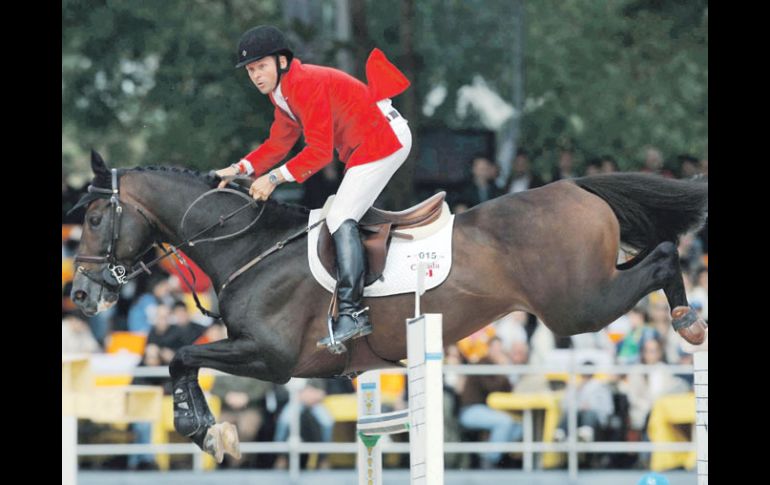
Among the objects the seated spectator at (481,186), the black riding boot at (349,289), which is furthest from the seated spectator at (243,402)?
the black riding boot at (349,289)

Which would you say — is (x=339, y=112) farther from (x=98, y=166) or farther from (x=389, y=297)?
(x=98, y=166)

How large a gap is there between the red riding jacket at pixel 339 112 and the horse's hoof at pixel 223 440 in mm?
1297

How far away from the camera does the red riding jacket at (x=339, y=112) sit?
7078 millimetres

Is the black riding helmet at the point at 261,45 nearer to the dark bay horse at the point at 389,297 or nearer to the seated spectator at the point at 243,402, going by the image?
the dark bay horse at the point at 389,297

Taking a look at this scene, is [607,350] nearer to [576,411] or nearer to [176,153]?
[576,411]

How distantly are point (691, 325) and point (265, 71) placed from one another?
8.14ft

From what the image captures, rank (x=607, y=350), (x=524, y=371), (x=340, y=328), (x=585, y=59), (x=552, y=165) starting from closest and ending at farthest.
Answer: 1. (x=340, y=328)
2. (x=524, y=371)
3. (x=607, y=350)
4. (x=552, y=165)
5. (x=585, y=59)

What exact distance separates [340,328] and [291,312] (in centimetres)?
38

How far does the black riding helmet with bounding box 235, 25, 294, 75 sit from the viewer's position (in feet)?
23.2

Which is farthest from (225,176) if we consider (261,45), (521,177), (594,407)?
(521,177)

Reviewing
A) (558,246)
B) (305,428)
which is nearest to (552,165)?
(305,428)

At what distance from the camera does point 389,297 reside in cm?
721

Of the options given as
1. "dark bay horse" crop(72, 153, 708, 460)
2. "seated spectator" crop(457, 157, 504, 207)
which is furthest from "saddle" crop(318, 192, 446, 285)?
"seated spectator" crop(457, 157, 504, 207)

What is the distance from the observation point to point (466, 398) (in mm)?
10719
